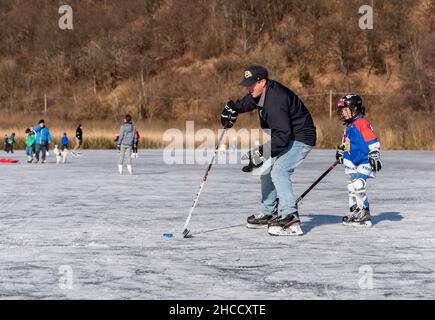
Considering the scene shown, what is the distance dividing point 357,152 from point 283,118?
1.48 m

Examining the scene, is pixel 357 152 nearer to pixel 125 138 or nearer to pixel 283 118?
pixel 283 118

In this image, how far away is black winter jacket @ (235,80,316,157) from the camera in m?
8.31

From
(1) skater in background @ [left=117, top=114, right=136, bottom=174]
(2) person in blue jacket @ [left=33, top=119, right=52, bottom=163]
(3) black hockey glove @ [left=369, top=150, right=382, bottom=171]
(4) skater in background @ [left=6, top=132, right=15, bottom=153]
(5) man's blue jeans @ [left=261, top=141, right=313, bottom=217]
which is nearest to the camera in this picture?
(5) man's blue jeans @ [left=261, top=141, right=313, bottom=217]

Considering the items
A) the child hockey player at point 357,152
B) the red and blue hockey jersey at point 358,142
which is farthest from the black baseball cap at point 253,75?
the red and blue hockey jersey at point 358,142

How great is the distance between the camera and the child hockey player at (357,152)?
9250mm

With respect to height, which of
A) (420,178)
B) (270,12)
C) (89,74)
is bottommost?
(420,178)

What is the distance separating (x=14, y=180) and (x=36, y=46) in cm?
6772

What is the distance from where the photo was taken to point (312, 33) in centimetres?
7231

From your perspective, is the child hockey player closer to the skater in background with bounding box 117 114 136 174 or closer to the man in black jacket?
the man in black jacket

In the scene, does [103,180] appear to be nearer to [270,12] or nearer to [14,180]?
[14,180]

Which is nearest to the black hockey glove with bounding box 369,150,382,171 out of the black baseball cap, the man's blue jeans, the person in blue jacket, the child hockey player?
the child hockey player

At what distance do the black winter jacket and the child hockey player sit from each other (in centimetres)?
93

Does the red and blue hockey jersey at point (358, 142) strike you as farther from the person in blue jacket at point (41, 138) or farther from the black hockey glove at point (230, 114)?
the person in blue jacket at point (41, 138)

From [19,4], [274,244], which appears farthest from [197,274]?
[19,4]
